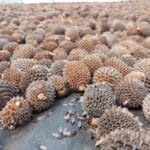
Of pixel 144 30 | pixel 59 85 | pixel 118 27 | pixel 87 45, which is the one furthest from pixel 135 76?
pixel 118 27

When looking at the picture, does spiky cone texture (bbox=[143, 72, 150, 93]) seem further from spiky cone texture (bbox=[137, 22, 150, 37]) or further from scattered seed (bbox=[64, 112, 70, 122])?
spiky cone texture (bbox=[137, 22, 150, 37])

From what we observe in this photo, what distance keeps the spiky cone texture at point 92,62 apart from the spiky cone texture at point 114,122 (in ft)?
2.06

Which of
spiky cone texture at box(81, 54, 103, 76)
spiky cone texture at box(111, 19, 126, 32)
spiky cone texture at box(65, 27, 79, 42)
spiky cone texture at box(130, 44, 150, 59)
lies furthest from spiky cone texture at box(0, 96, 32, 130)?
spiky cone texture at box(111, 19, 126, 32)

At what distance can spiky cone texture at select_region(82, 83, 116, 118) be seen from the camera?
198 cm

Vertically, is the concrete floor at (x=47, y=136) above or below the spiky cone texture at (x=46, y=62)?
below

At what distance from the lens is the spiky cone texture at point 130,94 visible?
2.11 m

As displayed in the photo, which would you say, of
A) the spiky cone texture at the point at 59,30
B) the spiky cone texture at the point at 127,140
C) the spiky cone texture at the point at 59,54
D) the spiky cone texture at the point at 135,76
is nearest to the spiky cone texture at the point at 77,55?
the spiky cone texture at the point at 59,54

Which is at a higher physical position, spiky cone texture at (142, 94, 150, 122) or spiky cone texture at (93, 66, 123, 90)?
spiky cone texture at (93, 66, 123, 90)

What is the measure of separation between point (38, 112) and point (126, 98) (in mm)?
534

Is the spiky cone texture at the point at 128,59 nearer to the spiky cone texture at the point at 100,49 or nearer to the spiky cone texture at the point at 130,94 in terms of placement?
the spiky cone texture at the point at 100,49

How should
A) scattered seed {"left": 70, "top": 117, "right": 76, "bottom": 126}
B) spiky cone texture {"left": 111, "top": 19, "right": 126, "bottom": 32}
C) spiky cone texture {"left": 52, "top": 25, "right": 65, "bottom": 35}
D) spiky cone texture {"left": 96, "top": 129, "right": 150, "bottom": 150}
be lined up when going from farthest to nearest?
1. spiky cone texture {"left": 111, "top": 19, "right": 126, "bottom": 32}
2. spiky cone texture {"left": 52, "top": 25, "right": 65, "bottom": 35}
3. scattered seed {"left": 70, "top": 117, "right": 76, "bottom": 126}
4. spiky cone texture {"left": 96, "top": 129, "right": 150, "bottom": 150}

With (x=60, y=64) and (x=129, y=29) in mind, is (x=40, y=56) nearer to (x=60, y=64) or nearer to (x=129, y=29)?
(x=60, y=64)

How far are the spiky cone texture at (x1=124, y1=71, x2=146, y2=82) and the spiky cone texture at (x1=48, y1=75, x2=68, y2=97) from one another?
39 centimetres

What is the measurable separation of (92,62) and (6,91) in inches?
23.3
